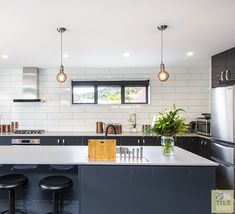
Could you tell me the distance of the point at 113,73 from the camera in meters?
5.00

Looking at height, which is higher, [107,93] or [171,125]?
[107,93]

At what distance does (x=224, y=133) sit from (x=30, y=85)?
12.9ft

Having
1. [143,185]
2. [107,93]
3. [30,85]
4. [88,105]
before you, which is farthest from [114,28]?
[30,85]

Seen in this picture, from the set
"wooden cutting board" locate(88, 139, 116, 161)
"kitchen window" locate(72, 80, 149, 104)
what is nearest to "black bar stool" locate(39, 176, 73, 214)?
"wooden cutting board" locate(88, 139, 116, 161)

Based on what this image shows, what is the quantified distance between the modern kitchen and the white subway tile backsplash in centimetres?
2

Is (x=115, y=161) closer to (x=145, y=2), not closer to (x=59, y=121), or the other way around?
(x=145, y=2)

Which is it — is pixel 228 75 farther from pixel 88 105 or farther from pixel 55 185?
pixel 55 185

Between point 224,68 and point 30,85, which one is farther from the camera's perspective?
point 30,85

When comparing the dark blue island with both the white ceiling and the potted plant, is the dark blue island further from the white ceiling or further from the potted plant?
the white ceiling

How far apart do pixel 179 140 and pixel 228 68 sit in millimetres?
1618

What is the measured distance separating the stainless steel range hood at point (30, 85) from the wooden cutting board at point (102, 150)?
2.96 meters

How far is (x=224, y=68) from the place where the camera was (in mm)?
3721

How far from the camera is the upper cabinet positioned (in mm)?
3514

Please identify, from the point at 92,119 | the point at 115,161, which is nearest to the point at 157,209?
the point at 115,161
